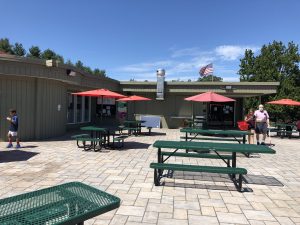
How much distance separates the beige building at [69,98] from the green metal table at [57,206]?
931cm

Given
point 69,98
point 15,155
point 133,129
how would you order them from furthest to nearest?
1. point 69,98
2. point 133,129
3. point 15,155

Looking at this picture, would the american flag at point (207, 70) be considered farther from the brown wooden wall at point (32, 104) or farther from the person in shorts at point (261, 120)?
the brown wooden wall at point (32, 104)

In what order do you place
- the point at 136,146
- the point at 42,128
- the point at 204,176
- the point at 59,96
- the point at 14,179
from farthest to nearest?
1. the point at 59,96
2. the point at 42,128
3. the point at 136,146
4. the point at 204,176
5. the point at 14,179

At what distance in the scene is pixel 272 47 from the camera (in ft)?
128

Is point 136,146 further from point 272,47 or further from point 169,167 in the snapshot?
point 272,47

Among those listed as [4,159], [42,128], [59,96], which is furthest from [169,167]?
[59,96]

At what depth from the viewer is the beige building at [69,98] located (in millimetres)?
11594

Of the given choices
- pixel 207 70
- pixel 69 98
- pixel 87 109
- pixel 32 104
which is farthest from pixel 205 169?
pixel 207 70

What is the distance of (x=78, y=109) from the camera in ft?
58.5

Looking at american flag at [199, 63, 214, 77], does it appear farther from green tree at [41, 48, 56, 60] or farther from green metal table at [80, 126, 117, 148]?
green tree at [41, 48, 56, 60]

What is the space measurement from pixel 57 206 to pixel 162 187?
3.50 m

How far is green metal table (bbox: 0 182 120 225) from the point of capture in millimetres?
2418

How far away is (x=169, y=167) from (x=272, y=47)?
3807 centimetres

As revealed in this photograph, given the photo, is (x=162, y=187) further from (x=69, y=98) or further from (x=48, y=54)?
(x=48, y=54)
